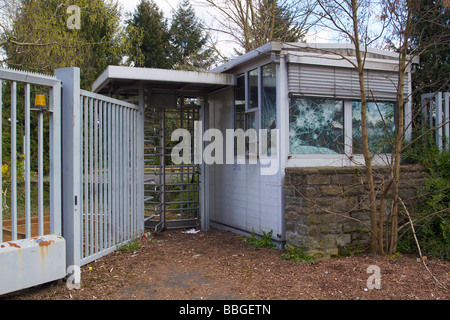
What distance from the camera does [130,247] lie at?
22.6ft

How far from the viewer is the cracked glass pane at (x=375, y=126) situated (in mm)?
7559

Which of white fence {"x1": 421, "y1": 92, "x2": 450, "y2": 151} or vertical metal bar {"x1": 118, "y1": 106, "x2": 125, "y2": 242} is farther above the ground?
white fence {"x1": 421, "y1": 92, "x2": 450, "y2": 151}

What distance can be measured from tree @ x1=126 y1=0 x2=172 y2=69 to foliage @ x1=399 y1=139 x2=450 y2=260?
2627 centimetres

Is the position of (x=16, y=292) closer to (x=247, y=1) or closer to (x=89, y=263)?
(x=89, y=263)

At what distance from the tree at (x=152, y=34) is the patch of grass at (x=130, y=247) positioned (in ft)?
83.2

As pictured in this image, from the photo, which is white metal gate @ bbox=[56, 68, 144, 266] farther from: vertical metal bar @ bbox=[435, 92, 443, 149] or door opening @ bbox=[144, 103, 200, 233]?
vertical metal bar @ bbox=[435, 92, 443, 149]

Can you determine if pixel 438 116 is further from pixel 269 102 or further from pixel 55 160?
pixel 55 160

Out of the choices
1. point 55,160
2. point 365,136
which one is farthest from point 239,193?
point 55,160

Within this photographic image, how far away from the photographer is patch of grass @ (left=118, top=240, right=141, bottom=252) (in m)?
6.79

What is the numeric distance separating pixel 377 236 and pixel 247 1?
12178 millimetres

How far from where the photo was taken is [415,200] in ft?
23.4

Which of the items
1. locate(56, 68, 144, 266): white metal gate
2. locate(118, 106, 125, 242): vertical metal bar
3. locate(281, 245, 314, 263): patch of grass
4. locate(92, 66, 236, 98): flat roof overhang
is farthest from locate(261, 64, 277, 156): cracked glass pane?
locate(118, 106, 125, 242): vertical metal bar

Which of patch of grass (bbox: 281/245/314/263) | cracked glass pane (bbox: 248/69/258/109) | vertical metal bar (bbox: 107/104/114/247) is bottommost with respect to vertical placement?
patch of grass (bbox: 281/245/314/263)
